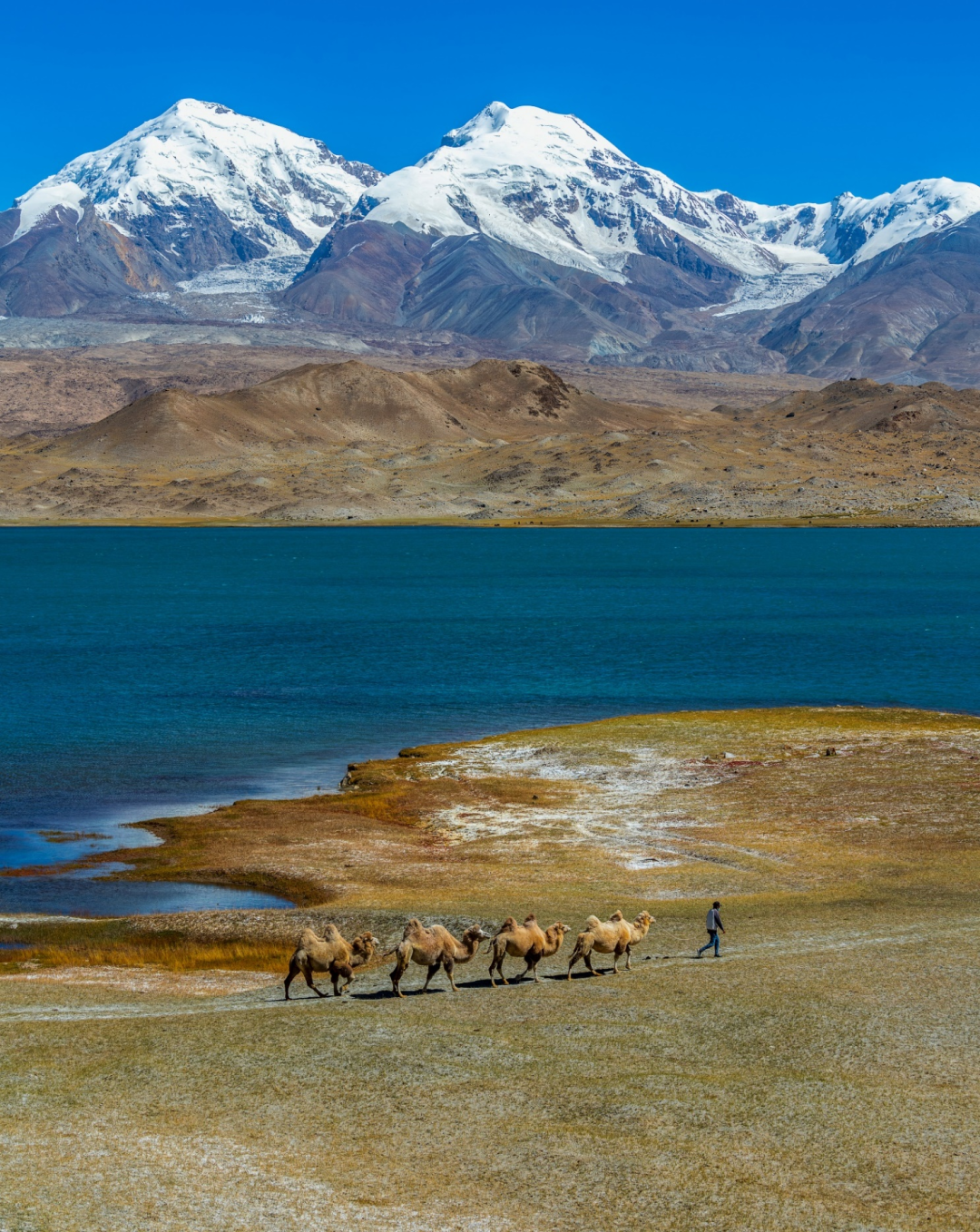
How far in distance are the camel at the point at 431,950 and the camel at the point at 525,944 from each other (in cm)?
55

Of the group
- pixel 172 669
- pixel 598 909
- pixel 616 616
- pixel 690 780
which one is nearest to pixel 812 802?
pixel 690 780

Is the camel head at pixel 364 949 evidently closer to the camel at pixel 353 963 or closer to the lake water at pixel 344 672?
the camel at pixel 353 963

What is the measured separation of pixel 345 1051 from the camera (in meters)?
24.9

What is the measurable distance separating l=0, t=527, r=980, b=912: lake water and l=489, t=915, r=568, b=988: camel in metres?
16.2

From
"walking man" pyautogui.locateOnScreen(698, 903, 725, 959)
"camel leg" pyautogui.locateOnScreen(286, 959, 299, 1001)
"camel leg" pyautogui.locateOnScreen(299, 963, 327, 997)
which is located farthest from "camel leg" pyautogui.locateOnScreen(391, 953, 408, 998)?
"walking man" pyautogui.locateOnScreen(698, 903, 725, 959)

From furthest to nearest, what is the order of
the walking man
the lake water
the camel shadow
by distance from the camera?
the lake water
the walking man
the camel shadow

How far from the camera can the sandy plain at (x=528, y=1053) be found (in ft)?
62.8

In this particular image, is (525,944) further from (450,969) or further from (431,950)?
(431,950)

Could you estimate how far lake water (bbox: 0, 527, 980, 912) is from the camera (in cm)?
6200

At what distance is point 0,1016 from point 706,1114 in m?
14.8

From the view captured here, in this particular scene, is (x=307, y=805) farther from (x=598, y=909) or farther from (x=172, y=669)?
(x=172, y=669)

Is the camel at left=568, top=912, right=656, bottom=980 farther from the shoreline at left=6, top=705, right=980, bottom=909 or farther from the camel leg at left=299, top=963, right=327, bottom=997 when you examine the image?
the shoreline at left=6, top=705, right=980, bottom=909

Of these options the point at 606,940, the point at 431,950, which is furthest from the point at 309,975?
the point at 606,940

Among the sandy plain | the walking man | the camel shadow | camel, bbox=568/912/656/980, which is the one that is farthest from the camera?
the walking man
